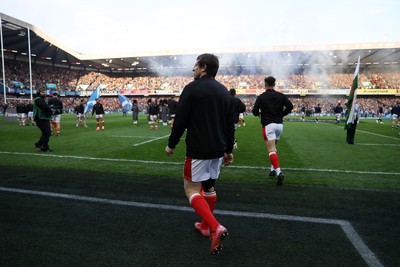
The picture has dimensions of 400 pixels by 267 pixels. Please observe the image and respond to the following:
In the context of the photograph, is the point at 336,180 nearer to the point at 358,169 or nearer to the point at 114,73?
the point at 358,169

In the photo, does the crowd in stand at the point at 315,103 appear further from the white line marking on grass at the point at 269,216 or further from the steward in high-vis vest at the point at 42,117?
the white line marking on grass at the point at 269,216

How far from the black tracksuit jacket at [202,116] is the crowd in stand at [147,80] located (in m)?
50.6

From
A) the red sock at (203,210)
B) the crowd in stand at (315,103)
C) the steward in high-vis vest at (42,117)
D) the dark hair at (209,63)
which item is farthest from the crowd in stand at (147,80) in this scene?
the red sock at (203,210)

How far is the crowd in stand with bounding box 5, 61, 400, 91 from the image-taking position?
49.9 metres

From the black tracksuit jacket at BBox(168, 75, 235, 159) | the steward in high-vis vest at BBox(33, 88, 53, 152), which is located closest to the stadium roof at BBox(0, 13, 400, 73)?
the steward in high-vis vest at BBox(33, 88, 53, 152)

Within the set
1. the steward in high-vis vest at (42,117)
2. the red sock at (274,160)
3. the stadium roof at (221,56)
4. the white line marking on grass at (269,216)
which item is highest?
the stadium roof at (221,56)

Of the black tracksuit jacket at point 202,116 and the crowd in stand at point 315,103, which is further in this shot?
the crowd in stand at point 315,103

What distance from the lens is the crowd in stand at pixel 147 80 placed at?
1964 inches

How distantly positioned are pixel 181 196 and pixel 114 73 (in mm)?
63773

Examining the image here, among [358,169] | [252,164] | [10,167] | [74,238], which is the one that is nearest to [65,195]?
[74,238]

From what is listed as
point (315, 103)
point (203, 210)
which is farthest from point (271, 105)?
point (315, 103)

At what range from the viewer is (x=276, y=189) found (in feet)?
16.9

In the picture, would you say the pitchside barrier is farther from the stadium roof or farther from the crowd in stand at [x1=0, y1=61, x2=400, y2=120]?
the crowd in stand at [x1=0, y1=61, x2=400, y2=120]

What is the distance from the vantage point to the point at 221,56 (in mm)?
48938
